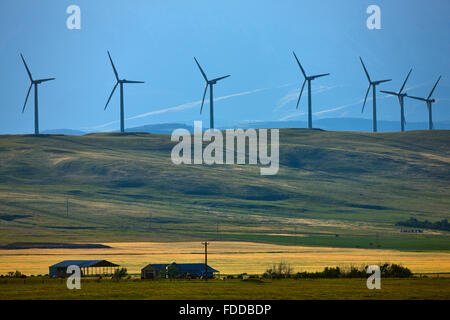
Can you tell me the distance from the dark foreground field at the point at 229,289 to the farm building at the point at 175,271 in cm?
848

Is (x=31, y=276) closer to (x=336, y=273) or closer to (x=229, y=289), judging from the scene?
(x=229, y=289)

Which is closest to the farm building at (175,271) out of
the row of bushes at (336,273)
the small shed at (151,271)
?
the small shed at (151,271)

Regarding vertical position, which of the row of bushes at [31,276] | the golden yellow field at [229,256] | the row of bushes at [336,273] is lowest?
the golden yellow field at [229,256]

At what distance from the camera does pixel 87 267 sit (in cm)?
10488

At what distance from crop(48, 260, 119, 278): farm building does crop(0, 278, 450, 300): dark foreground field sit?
35.5ft

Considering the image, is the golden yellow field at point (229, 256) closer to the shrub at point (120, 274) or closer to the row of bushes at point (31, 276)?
the row of bushes at point (31, 276)

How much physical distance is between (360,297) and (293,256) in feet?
200

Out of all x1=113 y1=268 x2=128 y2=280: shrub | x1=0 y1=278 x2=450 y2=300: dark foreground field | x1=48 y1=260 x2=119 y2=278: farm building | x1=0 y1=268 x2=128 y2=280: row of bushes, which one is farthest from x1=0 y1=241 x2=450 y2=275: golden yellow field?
x1=0 y1=278 x2=450 y2=300: dark foreground field

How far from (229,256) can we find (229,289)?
53929mm

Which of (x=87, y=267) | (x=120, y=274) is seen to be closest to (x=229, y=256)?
(x=87, y=267)

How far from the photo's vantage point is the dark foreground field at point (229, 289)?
227 ft

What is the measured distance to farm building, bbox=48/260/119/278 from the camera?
101m

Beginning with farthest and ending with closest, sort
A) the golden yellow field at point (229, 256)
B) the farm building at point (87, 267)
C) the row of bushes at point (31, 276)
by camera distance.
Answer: the golden yellow field at point (229, 256), the farm building at point (87, 267), the row of bushes at point (31, 276)
